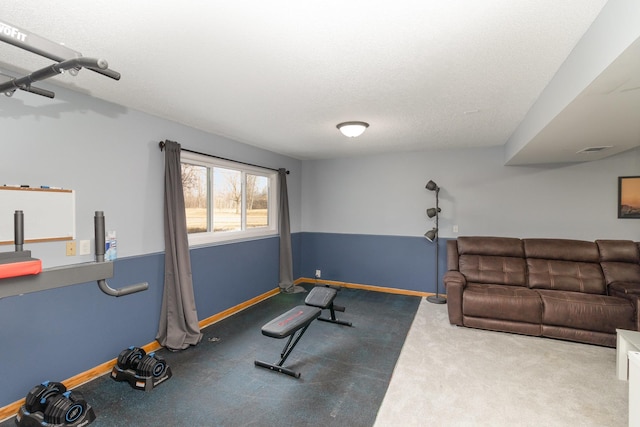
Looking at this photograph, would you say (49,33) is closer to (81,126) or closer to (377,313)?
(81,126)

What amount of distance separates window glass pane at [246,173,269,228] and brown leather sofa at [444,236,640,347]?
9.84ft

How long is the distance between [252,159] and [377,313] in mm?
2938

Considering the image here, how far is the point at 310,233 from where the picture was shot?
587cm

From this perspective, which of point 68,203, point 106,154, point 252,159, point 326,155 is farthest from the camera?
point 326,155

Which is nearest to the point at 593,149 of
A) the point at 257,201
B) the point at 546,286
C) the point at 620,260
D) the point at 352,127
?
the point at 620,260

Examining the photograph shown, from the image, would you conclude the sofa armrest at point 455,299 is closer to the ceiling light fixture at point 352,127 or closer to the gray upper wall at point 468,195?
the gray upper wall at point 468,195

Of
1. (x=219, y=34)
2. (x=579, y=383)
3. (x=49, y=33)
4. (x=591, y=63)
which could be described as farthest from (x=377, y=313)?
(x=49, y=33)

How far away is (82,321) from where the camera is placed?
8.25ft

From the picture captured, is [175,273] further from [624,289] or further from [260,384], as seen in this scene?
[624,289]

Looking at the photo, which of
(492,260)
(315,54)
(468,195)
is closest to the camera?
(315,54)

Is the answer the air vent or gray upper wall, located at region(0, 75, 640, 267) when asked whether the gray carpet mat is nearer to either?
gray upper wall, located at region(0, 75, 640, 267)

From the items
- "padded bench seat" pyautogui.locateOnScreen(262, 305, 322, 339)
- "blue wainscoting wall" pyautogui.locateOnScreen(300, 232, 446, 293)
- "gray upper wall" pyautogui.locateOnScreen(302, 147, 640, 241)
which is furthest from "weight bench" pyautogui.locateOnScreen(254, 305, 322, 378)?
"gray upper wall" pyautogui.locateOnScreen(302, 147, 640, 241)

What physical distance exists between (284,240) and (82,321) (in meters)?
2.99

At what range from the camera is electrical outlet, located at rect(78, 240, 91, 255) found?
2.53 m
